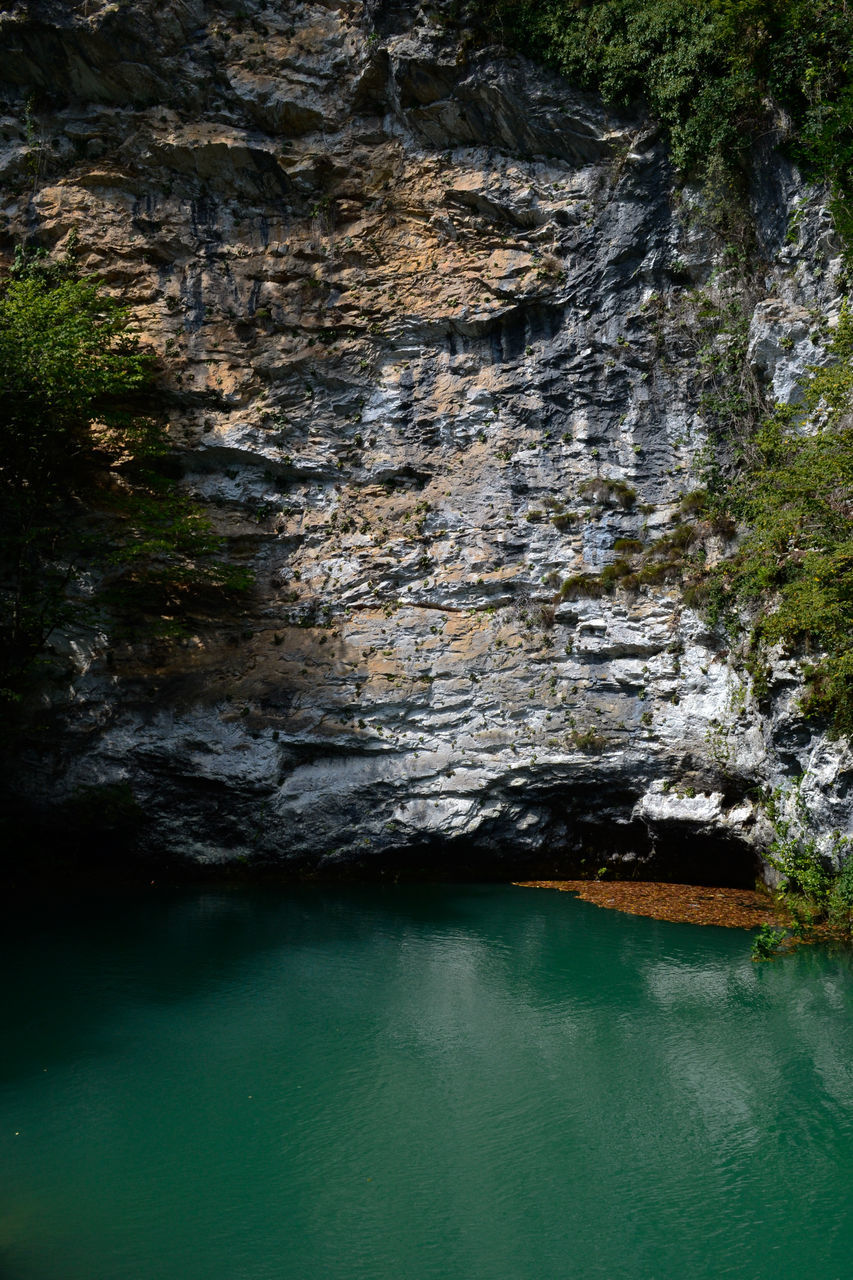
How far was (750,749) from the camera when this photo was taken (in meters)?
11.6

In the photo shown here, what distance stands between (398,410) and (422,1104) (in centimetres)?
1103

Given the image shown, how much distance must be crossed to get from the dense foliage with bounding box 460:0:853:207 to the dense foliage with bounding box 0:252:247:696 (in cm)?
803

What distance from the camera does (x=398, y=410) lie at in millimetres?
15062

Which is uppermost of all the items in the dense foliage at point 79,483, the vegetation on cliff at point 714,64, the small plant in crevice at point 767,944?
the vegetation on cliff at point 714,64

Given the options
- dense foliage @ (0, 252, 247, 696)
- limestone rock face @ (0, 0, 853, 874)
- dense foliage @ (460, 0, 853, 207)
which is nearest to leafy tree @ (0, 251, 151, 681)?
dense foliage @ (0, 252, 247, 696)

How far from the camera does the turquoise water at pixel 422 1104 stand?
5215mm

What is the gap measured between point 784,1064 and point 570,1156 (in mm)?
2418

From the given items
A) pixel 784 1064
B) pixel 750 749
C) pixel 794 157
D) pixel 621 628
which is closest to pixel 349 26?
pixel 794 157

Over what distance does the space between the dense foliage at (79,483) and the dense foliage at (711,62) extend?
803 centimetres

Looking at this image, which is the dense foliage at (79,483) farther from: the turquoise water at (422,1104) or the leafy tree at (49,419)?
the turquoise water at (422,1104)

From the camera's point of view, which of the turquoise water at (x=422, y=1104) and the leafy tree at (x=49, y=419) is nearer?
the turquoise water at (x=422, y=1104)

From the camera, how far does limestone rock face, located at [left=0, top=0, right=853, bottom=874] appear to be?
13070 millimetres

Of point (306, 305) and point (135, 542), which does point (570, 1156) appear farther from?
point (306, 305)

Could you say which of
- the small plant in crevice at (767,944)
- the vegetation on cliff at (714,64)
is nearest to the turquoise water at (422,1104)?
the small plant in crevice at (767,944)
